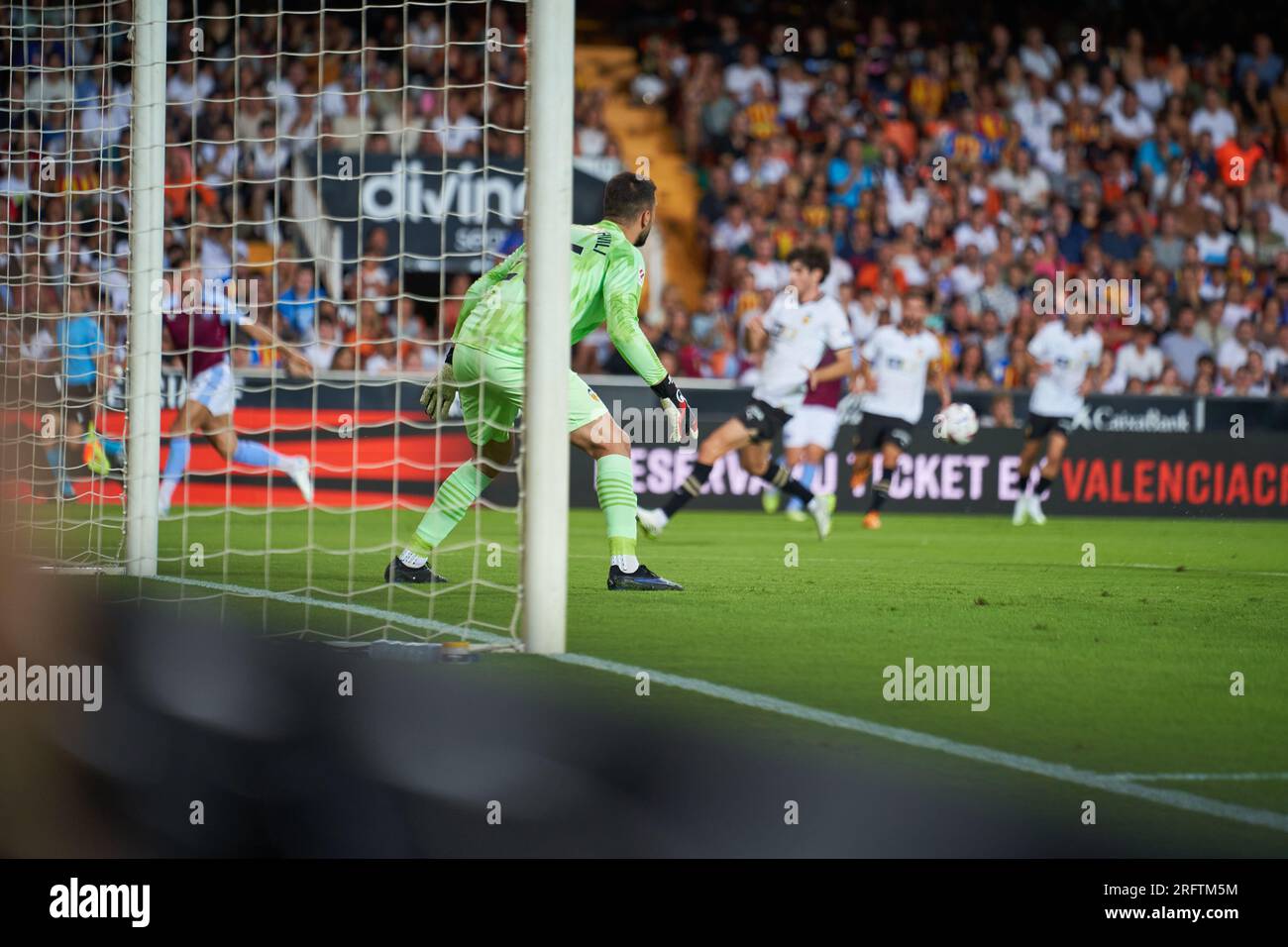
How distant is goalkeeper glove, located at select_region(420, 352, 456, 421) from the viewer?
791cm

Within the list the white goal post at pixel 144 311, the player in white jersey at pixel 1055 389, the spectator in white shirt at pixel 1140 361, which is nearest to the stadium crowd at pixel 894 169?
the spectator in white shirt at pixel 1140 361

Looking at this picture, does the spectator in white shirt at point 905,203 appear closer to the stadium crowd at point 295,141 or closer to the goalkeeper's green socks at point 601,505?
the stadium crowd at point 295,141

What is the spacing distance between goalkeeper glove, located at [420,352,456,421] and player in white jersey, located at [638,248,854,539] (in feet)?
15.1

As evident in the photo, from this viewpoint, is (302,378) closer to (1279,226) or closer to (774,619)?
(774,619)

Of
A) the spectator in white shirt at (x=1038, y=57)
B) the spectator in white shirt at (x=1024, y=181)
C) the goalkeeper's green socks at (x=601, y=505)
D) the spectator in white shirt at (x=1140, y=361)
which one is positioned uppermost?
the spectator in white shirt at (x=1038, y=57)

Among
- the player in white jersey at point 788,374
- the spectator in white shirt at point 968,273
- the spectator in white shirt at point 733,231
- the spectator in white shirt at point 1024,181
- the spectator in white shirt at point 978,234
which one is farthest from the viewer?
the spectator in white shirt at point 1024,181

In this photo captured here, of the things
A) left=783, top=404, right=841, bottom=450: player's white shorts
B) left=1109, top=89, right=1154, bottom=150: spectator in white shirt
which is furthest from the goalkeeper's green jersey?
left=1109, top=89, right=1154, bottom=150: spectator in white shirt

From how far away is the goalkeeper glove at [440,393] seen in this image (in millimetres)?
7910

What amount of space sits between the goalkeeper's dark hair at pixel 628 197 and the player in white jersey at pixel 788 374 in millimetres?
4812

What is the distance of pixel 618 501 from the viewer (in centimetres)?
796

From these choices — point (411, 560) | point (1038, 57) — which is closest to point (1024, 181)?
point (1038, 57)

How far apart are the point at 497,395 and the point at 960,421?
27.7 feet

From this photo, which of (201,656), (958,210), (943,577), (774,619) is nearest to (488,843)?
(201,656)

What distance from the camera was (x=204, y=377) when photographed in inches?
506
